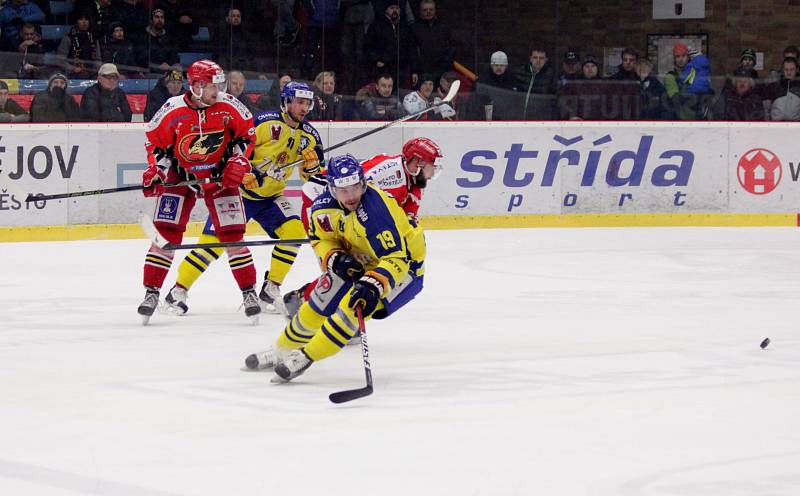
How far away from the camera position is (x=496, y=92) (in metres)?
11.0

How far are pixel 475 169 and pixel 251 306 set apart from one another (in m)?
4.47

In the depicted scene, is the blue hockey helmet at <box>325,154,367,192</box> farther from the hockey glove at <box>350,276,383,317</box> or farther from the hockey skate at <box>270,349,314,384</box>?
the hockey skate at <box>270,349,314,384</box>

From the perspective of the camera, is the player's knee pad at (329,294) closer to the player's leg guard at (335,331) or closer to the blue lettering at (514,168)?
the player's leg guard at (335,331)

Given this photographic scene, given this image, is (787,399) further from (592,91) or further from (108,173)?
(592,91)

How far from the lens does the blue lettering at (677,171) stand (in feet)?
35.8

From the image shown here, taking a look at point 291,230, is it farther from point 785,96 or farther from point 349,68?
point 785,96

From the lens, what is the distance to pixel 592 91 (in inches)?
438

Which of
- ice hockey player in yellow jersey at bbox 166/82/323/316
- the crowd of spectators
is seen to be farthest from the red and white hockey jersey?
the crowd of spectators

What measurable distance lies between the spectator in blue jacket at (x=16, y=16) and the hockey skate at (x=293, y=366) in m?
5.85

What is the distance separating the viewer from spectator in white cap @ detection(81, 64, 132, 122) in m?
9.62

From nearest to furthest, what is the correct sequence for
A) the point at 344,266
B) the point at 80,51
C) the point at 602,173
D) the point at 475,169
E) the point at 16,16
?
the point at 344,266 → the point at 80,51 → the point at 16,16 → the point at 475,169 → the point at 602,173

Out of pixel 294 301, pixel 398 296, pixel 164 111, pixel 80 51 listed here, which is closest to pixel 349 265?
pixel 398 296

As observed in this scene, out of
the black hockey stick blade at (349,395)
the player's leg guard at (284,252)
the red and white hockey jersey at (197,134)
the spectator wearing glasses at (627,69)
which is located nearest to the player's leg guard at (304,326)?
the black hockey stick blade at (349,395)

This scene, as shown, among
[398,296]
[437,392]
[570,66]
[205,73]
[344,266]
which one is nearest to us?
[437,392]
